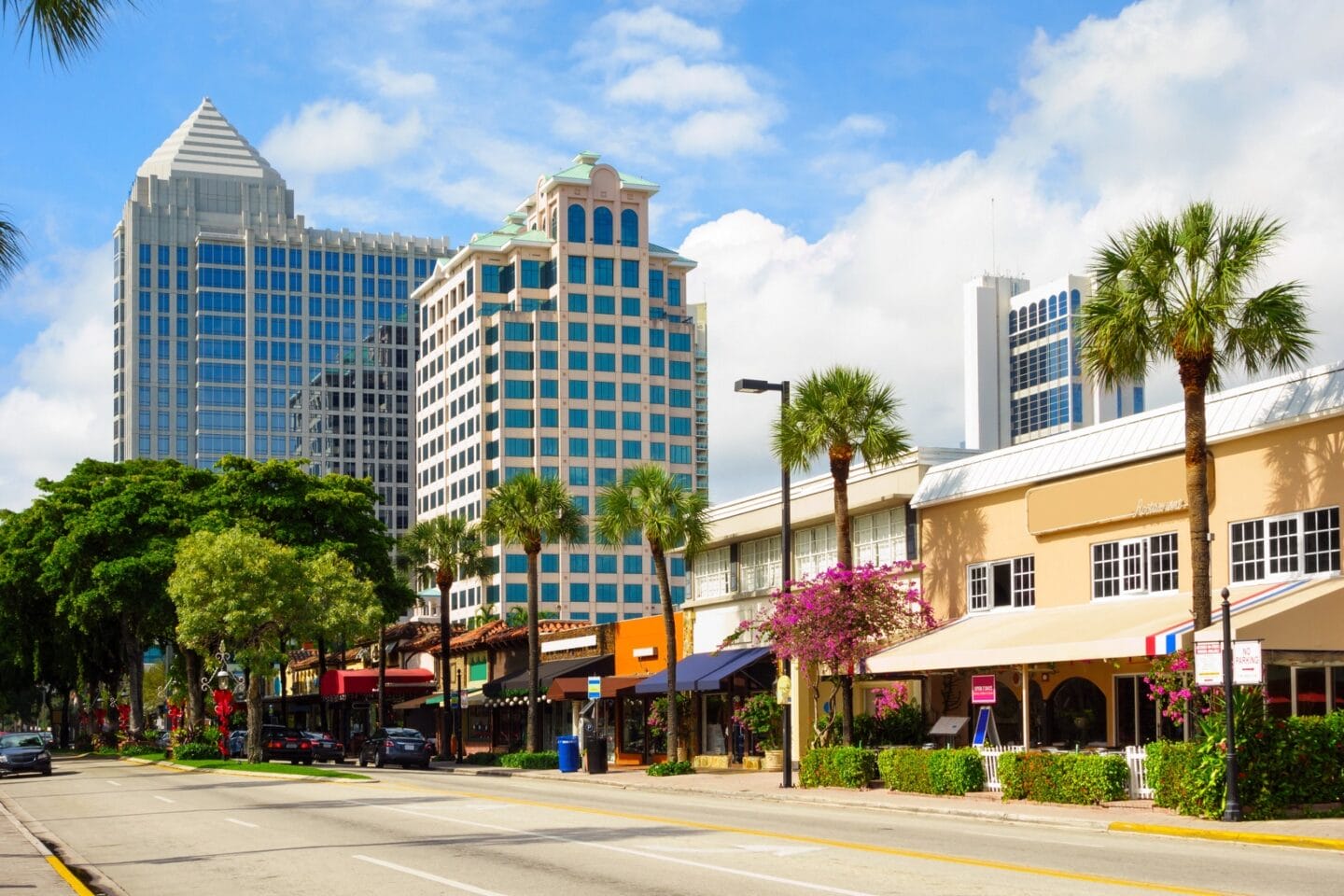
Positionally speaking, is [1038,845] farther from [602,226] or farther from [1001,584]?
[602,226]

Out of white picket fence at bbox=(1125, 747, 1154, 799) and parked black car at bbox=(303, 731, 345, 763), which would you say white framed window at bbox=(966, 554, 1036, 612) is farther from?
parked black car at bbox=(303, 731, 345, 763)

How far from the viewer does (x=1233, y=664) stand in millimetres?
22625

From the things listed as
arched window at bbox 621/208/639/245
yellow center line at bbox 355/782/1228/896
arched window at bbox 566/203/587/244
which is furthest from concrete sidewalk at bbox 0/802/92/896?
arched window at bbox 621/208/639/245

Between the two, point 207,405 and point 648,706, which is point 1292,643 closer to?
point 648,706

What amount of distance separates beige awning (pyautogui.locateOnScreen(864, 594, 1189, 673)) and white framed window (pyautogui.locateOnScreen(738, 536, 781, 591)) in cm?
1091

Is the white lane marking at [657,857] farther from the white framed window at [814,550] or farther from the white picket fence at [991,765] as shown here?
the white framed window at [814,550]

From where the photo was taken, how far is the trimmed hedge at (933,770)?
2988 cm

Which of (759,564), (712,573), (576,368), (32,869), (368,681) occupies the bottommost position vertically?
(368,681)

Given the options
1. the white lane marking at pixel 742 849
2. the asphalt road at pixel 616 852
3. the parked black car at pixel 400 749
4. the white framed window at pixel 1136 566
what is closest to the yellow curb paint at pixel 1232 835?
the asphalt road at pixel 616 852

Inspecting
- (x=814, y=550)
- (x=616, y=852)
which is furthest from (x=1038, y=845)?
(x=814, y=550)

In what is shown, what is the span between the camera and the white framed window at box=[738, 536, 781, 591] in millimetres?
47406

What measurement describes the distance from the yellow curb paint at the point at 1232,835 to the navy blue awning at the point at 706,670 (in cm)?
2249

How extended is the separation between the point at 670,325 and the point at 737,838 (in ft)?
405

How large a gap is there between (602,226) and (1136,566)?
10907cm
